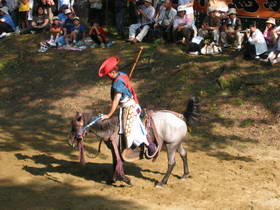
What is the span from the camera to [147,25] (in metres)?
18.8

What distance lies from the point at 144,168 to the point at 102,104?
185 inches

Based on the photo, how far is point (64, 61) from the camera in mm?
18719

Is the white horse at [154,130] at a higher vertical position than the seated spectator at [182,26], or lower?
lower

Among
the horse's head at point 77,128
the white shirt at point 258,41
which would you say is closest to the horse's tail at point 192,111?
the horse's head at point 77,128

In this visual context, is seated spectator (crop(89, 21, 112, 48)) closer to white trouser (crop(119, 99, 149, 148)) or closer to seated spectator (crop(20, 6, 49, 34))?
seated spectator (crop(20, 6, 49, 34))

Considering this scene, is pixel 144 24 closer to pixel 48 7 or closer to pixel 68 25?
pixel 68 25

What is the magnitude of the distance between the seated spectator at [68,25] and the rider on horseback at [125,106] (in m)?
9.94

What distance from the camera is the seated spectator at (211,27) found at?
17.6m

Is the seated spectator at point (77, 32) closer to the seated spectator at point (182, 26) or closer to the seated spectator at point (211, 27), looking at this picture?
the seated spectator at point (182, 26)

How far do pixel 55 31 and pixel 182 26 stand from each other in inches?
206

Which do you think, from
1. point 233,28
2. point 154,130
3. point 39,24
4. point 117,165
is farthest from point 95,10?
point 117,165

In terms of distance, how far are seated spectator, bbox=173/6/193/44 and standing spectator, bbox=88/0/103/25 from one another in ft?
13.2

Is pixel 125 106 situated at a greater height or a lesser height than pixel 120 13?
lesser

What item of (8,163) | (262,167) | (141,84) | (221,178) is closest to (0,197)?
(8,163)
